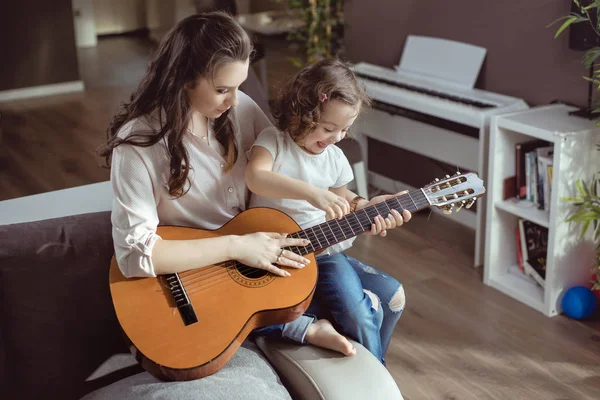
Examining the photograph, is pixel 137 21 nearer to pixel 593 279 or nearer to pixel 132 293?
pixel 593 279

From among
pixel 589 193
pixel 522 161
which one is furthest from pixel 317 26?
pixel 589 193

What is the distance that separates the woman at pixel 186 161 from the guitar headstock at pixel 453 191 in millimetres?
104

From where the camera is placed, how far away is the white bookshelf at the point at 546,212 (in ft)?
→ 9.00

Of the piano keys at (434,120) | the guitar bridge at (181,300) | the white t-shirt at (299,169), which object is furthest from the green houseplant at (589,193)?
the guitar bridge at (181,300)

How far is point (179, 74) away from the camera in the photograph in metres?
1.64

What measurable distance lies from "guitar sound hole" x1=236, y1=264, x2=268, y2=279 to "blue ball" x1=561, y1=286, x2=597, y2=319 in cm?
159

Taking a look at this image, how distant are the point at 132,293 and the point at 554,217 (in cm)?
175

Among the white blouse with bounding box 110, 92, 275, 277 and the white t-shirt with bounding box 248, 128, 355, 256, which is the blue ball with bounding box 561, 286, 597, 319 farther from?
the white blouse with bounding box 110, 92, 275, 277

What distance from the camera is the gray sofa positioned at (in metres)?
1.66

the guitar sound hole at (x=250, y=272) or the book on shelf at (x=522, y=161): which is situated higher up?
the guitar sound hole at (x=250, y=272)

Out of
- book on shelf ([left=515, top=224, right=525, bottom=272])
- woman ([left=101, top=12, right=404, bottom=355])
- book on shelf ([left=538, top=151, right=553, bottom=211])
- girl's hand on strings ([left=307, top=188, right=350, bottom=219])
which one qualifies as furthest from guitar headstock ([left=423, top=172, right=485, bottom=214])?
book on shelf ([left=515, top=224, right=525, bottom=272])

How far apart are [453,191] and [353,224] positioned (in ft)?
0.83

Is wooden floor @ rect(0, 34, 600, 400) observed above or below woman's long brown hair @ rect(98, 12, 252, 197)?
below

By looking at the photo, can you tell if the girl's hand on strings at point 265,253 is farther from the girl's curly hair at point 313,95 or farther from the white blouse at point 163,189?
the girl's curly hair at point 313,95
